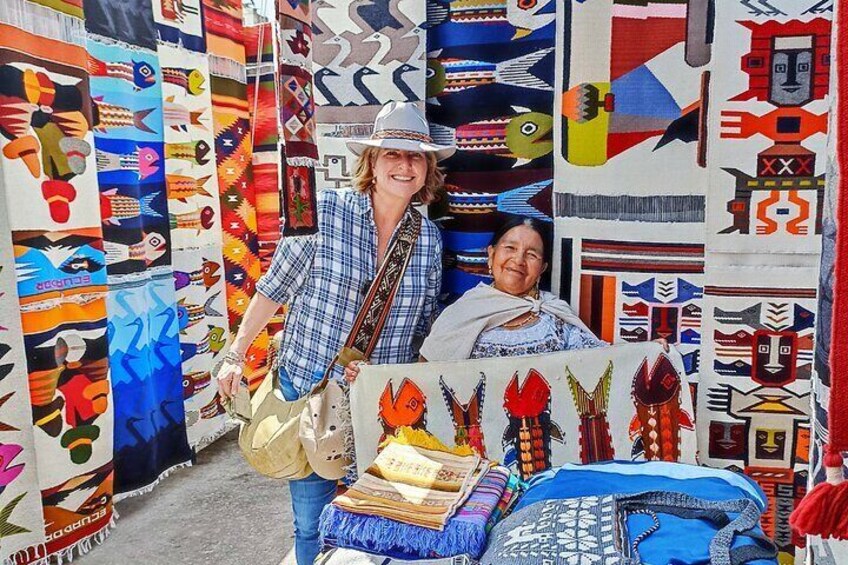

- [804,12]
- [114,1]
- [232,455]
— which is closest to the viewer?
[804,12]

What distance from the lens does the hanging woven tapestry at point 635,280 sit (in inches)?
91.3

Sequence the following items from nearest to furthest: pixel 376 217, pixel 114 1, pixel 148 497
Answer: pixel 376 217
pixel 114 1
pixel 148 497

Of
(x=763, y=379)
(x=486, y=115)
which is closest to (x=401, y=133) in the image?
(x=486, y=115)

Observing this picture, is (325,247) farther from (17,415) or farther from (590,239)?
(17,415)

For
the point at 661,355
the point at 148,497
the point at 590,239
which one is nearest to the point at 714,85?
the point at 590,239

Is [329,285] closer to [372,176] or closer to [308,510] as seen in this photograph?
[372,176]

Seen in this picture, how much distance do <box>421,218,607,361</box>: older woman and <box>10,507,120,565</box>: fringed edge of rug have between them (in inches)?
61.4

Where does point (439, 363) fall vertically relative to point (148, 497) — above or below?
above

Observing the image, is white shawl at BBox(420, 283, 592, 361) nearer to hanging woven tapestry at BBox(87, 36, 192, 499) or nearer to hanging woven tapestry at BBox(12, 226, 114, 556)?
hanging woven tapestry at BBox(12, 226, 114, 556)

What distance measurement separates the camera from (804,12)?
2.09 metres

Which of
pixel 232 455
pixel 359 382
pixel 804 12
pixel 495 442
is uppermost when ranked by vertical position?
pixel 804 12

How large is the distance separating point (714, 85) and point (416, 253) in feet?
3.62

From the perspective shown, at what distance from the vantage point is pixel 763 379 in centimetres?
230

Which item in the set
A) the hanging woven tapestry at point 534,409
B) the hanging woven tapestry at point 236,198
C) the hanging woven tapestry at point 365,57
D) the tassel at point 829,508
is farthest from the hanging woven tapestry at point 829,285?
the hanging woven tapestry at point 236,198
